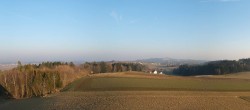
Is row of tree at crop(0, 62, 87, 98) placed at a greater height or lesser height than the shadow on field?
greater

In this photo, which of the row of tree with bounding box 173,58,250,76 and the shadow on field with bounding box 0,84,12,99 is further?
the row of tree with bounding box 173,58,250,76

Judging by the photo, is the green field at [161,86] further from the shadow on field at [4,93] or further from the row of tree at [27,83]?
the shadow on field at [4,93]

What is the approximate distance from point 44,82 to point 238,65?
86.8 metres

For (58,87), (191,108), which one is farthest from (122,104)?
(58,87)

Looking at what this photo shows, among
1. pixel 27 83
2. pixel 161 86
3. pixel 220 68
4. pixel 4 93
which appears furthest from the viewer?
pixel 220 68

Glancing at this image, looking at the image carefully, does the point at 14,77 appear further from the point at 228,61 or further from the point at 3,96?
the point at 228,61

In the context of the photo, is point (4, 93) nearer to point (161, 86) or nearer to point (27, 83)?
point (27, 83)

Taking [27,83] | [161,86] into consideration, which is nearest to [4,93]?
[27,83]

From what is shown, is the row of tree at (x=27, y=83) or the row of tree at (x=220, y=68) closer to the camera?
the row of tree at (x=27, y=83)

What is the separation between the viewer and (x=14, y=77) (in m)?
54.1

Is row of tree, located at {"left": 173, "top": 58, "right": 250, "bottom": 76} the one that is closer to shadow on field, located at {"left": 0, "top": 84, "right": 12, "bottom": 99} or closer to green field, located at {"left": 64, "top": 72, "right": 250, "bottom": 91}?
green field, located at {"left": 64, "top": 72, "right": 250, "bottom": 91}

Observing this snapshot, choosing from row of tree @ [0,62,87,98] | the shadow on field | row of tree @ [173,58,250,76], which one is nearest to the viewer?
row of tree @ [0,62,87,98]

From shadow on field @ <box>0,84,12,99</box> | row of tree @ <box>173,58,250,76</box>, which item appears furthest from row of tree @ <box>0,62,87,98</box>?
row of tree @ <box>173,58,250,76</box>

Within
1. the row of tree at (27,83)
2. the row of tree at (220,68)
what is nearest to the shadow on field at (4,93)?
the row of tree at (27,83)
